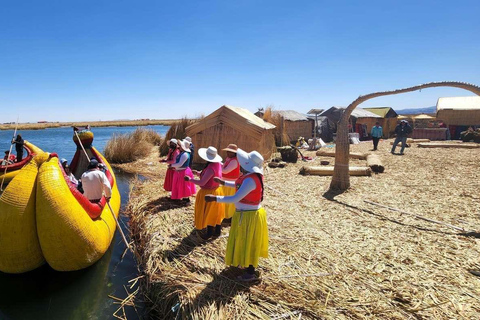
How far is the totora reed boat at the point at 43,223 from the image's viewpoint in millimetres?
3783

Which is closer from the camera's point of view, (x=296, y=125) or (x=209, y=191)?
(x=209, y=191)

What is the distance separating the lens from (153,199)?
668 cm

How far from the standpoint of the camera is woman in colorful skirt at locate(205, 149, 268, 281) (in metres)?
3.05

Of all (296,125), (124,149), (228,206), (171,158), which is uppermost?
(296,125)

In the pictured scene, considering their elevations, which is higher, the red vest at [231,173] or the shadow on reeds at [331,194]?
the red vest at [231,173]

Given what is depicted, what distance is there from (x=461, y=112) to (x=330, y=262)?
2298 cm

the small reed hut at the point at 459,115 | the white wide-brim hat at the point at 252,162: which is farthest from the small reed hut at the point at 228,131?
the small reed hut at the point at 459,115

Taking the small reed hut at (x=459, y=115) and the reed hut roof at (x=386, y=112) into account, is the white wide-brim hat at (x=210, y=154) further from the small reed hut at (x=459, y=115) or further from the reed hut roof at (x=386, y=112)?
the reed hut roof at (x=386, y=112)

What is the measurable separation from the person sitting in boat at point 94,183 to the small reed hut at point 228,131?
21.3 ft

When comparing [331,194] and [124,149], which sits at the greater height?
[124,149]

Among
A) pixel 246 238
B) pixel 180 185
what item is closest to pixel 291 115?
pixel 180 185

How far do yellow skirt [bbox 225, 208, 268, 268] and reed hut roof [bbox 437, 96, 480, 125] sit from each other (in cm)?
2355

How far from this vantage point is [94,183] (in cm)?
459

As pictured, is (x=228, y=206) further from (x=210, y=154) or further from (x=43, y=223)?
(x=43, y=223)
